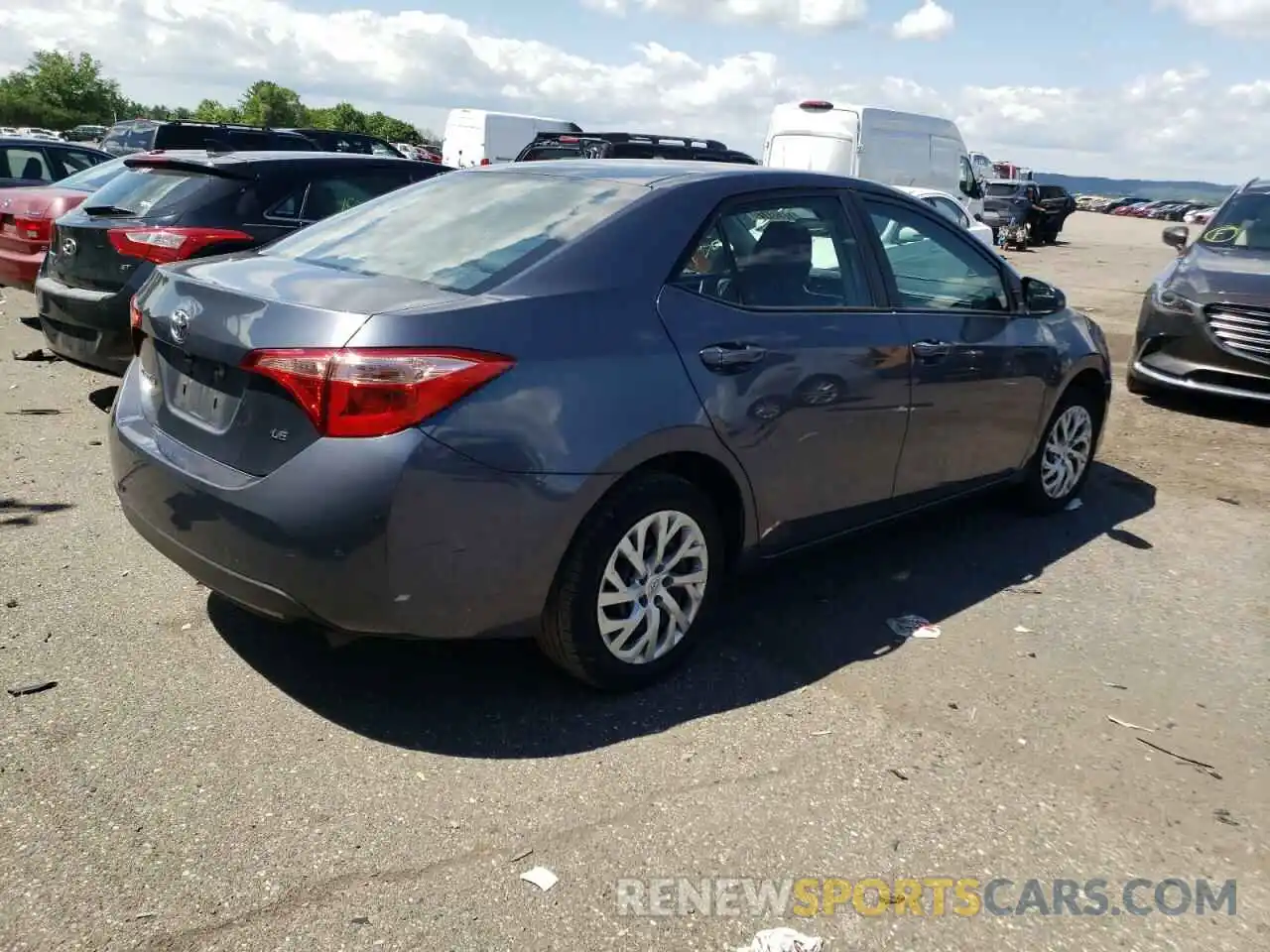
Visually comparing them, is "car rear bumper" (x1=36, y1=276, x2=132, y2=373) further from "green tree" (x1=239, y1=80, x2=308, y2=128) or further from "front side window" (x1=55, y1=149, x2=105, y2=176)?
"green tree" (x1=239, y1=80, x2=308, y2=128)

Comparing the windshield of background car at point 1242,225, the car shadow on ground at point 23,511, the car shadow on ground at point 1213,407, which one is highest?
the windshield of background car at point 1242,225

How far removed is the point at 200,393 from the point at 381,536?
0.86 m

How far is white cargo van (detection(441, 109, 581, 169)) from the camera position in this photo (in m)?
22.7

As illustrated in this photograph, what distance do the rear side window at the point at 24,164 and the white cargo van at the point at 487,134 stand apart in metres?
10.6

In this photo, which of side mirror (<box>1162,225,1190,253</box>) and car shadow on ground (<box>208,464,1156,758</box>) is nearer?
car shadow on ground (<box>208,464,1156,758</box>)

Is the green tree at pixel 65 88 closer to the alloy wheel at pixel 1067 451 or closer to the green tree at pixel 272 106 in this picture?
the green tree at pixel 272 106

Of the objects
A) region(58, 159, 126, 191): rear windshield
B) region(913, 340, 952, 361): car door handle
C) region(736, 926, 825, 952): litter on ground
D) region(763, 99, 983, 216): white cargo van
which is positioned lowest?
region(736, 926, 825, 952): litter on ground

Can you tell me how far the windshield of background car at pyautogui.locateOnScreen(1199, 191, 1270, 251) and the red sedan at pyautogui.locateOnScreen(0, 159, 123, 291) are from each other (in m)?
9.05

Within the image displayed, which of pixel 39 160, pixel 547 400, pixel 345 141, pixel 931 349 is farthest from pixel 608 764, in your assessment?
pixel 345 141

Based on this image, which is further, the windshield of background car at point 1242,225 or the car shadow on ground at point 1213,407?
the windshield of background car at point 1242,225

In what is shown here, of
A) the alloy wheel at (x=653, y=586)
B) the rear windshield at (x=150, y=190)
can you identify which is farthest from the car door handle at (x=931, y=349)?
the rear windshield at (x=150, y=190)

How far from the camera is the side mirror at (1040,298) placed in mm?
5262

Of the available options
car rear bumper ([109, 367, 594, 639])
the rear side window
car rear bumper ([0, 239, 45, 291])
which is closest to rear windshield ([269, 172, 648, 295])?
car rear bumper ([109, 367, 594, 639])

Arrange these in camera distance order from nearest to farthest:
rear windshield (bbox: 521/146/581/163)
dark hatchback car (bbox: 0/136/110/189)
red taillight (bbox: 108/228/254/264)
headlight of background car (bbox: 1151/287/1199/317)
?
red taillight (bbox: 108/228/254/264) → headlight of background car (bbox: 1151/287/1199/317) → dark hatchback car (bbox: 0/136/110/189) → rear windshield (bbox: 521/146/581/163)
